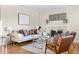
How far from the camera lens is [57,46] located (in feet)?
5.97

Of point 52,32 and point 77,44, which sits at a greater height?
point 52,32

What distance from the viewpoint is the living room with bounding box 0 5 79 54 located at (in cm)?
175

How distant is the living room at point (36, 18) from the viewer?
1753mm

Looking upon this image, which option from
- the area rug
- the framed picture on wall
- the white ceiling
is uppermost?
the white ceiling

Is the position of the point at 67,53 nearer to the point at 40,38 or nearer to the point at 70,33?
the point at 70,33

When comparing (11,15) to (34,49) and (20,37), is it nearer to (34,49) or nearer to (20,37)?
(20,37)

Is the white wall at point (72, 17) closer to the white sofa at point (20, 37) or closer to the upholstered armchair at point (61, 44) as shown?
the upholstered armchair at point (61, 44)

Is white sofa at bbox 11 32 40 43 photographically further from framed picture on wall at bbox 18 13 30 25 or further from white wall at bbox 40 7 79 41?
white wall at bbox 40 7 79 41

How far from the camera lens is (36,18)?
189 centimetres

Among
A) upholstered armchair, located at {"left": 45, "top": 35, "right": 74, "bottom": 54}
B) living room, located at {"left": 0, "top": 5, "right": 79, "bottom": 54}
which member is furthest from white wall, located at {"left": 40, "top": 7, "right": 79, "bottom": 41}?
upholstered armchair, located at {"left": 45, "top": 35, "right": 74, "bottom": 54}

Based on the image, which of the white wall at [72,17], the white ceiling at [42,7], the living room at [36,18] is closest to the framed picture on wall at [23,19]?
the living room at [36,18]

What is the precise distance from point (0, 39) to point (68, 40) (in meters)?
1.39
